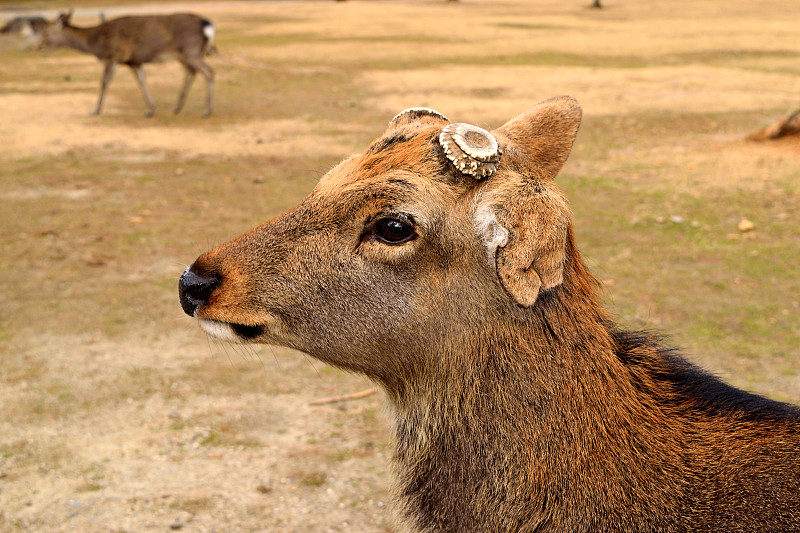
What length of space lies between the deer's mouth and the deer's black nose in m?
0.07

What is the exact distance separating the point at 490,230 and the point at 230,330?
1.01 meters

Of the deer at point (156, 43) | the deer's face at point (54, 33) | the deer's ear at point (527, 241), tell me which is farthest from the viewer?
the deer's face at point (54, 33)

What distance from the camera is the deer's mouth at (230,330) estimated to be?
302 centimetres

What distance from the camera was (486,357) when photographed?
115 inches

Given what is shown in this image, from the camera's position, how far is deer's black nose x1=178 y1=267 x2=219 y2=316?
3.00 m

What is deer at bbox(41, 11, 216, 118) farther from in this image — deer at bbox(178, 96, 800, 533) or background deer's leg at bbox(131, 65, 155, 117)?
deer at bbox(178, 96, 800, 533)

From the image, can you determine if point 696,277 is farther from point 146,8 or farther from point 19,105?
point 146,8

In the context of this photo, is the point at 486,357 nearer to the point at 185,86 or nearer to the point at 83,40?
the point at 185,86

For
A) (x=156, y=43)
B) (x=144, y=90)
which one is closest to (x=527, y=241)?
(x=144, y=90)

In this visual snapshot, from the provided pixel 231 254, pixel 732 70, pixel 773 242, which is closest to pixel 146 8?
pixel 732 70

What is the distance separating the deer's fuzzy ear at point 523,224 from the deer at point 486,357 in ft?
0.03

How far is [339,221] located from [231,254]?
1.40ft

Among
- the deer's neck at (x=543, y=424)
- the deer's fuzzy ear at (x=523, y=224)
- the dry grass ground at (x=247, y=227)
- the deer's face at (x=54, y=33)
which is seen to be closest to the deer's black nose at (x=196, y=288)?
the deer's neck at (x=543, y=424)

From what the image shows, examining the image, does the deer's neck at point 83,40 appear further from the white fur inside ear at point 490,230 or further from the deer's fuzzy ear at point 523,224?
the white fur inside ear at point 490,230
